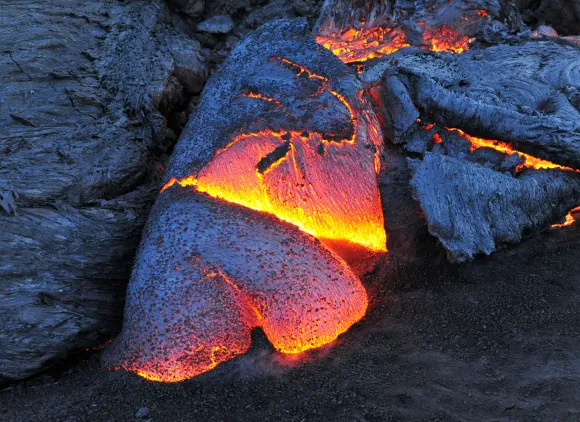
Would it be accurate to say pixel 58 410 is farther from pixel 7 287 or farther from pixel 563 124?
pixel 563 124

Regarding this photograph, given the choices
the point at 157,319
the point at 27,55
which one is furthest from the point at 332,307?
the point at 27,55

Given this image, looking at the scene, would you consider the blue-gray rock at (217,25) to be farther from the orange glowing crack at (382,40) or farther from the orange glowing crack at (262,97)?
the orange glowing crack at (262,97)

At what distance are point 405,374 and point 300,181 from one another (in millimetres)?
1188

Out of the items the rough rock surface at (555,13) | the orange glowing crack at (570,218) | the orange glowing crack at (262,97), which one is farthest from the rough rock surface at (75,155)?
the rough rock surface at (555,13)

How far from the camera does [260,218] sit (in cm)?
301

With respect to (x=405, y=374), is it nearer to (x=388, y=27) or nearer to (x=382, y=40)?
(x=382, y=40)

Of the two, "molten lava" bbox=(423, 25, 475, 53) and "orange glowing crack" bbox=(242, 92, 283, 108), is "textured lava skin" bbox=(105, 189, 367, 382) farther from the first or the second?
"molten lava" bbox=(423, 25, 475, 53)

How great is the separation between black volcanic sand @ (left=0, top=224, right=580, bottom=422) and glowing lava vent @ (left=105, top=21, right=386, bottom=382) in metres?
0.13

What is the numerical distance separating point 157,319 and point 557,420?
6.01ft

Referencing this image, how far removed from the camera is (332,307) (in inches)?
113

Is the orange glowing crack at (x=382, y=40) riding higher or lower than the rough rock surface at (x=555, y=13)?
A: higher

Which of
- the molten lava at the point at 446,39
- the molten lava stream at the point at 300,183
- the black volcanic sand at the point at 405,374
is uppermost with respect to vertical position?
the molten lava at the point at 446,39

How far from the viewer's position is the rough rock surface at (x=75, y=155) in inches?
113

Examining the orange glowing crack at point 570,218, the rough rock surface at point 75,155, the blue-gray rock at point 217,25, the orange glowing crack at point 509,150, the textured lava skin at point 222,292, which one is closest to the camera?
the textured lava skin at point 222,292
